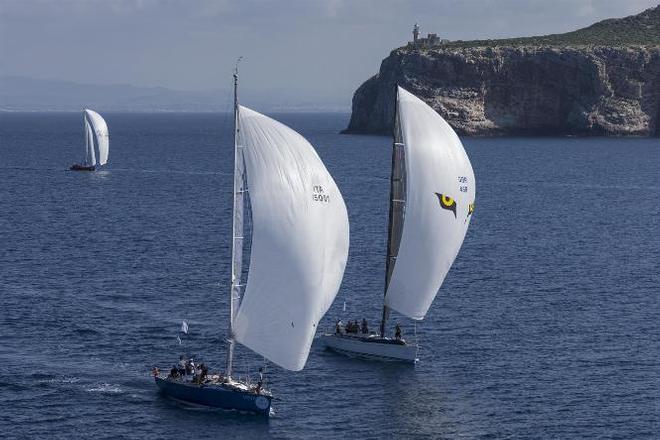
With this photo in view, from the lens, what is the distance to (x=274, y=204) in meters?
58.7

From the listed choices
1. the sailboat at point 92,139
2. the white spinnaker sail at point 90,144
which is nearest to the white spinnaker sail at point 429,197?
the sailboat at point 92,139

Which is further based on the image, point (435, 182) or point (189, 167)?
point (189, 167)

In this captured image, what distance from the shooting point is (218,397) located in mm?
60406

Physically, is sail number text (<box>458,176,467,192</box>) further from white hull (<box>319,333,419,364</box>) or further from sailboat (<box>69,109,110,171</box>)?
sailboat (<box>69,109,110,171</box>)

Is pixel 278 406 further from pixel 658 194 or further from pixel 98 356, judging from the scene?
pixel 658 194

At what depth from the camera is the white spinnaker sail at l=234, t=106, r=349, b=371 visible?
5841 cm

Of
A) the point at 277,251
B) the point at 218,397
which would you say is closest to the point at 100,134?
the point at 218,397

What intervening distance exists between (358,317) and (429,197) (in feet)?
42.2

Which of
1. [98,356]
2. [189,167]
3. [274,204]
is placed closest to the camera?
[274,204]

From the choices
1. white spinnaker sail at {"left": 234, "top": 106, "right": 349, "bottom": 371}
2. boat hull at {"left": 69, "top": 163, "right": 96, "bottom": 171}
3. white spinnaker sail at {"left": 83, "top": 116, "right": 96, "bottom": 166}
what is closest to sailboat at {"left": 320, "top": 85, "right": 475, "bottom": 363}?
white spinnaker sail at {"left": 234, "top": 106, "right": 349, "bottom": 371}

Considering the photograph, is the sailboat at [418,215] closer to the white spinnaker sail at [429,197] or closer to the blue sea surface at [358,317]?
the white spinnaker sail at [429,197]

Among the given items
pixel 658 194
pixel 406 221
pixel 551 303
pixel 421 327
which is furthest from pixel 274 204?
pixel 658 194

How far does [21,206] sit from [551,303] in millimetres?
72708

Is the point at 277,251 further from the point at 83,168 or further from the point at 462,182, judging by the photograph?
the point at 83,168
